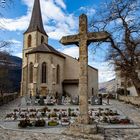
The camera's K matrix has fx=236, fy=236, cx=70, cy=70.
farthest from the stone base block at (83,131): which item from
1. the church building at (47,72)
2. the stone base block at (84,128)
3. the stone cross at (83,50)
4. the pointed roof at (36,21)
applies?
the pointed roof at (36,21)

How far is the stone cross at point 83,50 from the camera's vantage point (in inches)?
369

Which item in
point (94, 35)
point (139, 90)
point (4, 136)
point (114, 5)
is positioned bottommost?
point (4, 136)

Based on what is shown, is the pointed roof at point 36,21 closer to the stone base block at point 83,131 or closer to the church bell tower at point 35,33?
the church bell tower at point 35,33

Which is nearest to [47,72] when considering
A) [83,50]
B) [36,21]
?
[36,21]

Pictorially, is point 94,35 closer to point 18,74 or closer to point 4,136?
point 4,136

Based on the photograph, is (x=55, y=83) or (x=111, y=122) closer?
(x=111, y=122)

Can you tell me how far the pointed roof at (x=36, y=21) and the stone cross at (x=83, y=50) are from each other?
48290 mm

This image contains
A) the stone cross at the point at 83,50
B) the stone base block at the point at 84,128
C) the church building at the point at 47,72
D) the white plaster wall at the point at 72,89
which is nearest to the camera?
the stone base block at the point at 84,128

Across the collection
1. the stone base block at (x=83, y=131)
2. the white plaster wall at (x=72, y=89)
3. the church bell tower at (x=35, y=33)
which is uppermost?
the church bell tower at (x=35, y=33)

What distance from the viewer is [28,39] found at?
5816cm

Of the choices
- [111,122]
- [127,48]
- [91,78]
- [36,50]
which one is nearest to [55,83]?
[36,50]

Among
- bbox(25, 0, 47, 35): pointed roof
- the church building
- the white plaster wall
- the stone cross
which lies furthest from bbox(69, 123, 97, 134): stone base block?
bbox(25, 0, 47, 35): pointed roof

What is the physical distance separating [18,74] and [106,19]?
196 ft

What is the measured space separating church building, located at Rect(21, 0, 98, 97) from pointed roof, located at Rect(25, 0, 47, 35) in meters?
0.47
